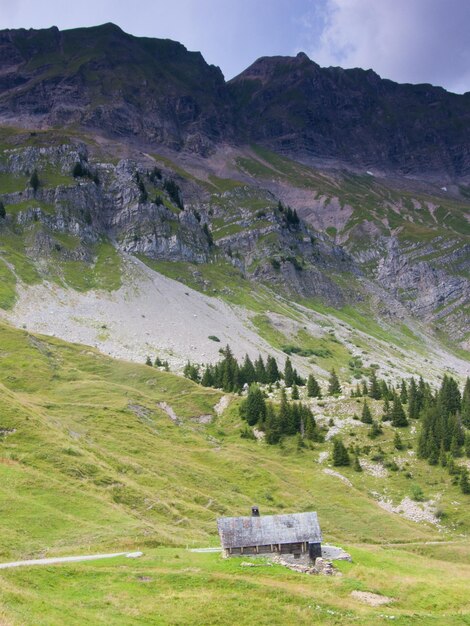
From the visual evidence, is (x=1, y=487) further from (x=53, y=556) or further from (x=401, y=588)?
(x=401, y=588)

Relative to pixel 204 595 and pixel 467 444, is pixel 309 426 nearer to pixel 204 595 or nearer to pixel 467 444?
pixel 467 444

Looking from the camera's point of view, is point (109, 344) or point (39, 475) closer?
point (39, 475)

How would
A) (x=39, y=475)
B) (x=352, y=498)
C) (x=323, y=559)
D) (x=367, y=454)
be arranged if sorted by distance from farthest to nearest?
1. (x=367, y=454)
2. (x=352, y=498)
3. (x=39, y=475)
4. (x=323, y=559)

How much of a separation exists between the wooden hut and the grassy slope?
3000mm

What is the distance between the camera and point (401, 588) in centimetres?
4488

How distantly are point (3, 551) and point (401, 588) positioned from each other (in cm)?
2932

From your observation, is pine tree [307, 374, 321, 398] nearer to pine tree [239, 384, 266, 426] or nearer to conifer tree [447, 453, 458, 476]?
pine tree [239, 384, 266, 426]

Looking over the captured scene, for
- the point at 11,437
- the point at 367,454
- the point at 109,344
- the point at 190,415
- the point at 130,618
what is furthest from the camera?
the point at 109,344

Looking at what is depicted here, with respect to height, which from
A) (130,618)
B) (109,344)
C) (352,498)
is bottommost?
(352,498)

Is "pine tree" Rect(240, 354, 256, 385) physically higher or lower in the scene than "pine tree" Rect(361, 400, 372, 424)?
higher

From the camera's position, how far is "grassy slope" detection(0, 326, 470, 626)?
119 ft

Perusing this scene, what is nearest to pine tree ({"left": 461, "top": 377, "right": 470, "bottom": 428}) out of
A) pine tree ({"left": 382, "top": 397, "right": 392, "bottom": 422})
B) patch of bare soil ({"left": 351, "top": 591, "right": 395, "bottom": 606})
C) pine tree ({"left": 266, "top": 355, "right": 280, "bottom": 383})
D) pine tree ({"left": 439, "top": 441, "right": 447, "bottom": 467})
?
pine tree ({"left": 382, "top": 397, "right": 392, "bottom": 422})

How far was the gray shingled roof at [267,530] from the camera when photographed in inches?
2014

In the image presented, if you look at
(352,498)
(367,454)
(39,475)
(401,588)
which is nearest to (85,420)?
(39,475)
